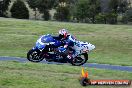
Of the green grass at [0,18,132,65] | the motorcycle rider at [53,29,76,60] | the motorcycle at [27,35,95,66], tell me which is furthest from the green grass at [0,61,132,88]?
the green grass at [0,18,132,65]

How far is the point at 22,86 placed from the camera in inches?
560

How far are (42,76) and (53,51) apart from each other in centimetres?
451

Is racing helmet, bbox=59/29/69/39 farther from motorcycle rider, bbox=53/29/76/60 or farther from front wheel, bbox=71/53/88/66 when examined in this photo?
front wheel, bbox=71/53/88/66

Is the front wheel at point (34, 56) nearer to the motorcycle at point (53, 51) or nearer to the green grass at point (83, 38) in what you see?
the motorcycle at point (53, 51)

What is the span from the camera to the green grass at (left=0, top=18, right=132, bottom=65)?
30281mm

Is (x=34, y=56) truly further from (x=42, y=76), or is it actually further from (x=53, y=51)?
(x=42, y=76)

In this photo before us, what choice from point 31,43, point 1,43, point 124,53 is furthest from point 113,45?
point 1,43

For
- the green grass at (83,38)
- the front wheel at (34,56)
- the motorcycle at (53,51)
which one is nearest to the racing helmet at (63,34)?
the motorcycle at (53,51)

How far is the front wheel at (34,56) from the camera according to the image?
20.5m

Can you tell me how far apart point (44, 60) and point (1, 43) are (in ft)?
42.6

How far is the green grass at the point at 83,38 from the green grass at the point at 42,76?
28.0 ft

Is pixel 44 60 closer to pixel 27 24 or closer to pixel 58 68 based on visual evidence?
pixel 58 68

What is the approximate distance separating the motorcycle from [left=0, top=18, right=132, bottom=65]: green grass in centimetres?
602

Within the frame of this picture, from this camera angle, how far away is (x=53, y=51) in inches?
807
